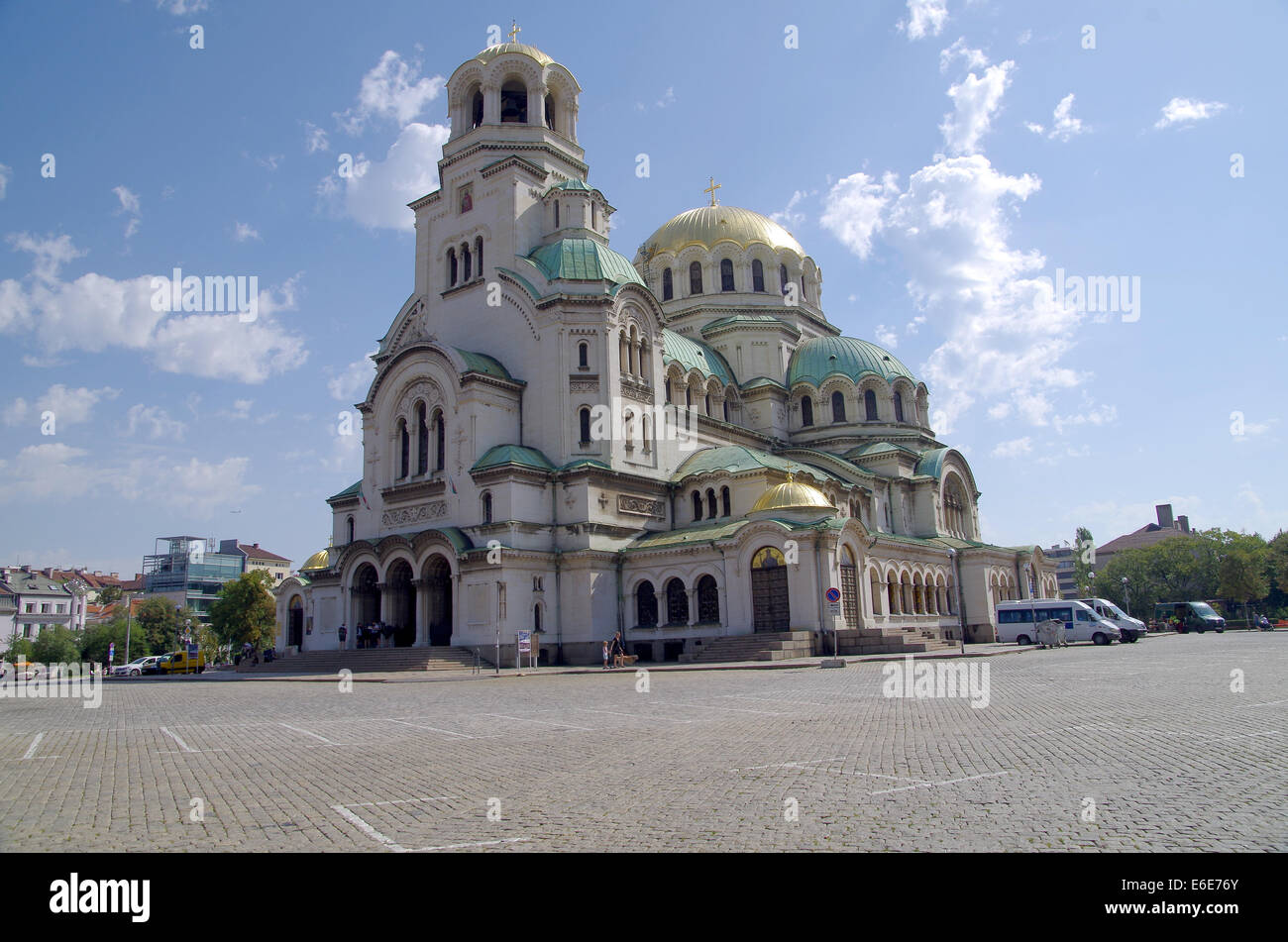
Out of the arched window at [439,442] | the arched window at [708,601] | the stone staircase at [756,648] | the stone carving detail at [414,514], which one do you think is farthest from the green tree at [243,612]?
the stone staircase at [756,648]

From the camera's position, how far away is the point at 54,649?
261 ft

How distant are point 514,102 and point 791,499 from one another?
28.5 m

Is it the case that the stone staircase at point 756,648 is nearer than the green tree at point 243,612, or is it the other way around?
the stone staircase at point 756,648

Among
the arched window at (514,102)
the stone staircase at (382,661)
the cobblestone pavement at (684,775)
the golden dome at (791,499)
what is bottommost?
the stone staircase at (382,661)

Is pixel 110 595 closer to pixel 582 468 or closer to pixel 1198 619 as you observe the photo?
pixel 582 468

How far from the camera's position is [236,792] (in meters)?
9.01

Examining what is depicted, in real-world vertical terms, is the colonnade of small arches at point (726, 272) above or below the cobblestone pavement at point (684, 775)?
above

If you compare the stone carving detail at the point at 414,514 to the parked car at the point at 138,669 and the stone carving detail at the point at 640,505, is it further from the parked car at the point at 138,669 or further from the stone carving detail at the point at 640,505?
the parked car at the point at 138,669

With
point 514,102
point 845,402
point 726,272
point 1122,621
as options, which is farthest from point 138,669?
point 1122,621

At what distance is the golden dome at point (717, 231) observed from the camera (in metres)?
59.7

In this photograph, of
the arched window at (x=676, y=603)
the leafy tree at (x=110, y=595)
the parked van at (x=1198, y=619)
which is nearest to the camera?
the arched window at (x=676, y=603)

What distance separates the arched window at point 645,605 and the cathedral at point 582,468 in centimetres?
10

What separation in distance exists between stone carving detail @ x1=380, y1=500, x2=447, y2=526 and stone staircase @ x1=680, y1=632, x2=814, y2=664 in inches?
549
